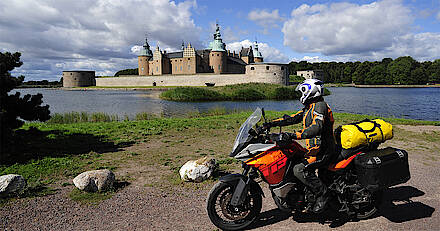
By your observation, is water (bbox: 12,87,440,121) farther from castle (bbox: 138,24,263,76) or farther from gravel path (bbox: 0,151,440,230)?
castle (bbox: 138,24,263,76)

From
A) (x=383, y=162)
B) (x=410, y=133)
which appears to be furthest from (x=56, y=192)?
(x=410, y=133)

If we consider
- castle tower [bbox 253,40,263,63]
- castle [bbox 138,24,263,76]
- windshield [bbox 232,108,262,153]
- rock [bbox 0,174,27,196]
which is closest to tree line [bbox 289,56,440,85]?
castle tower [bbox 253,40,263,63]

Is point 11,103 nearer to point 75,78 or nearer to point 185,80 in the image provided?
point 185,80

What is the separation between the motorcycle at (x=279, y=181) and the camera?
132 inches

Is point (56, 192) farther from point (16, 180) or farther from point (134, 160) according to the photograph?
point (134, 160)

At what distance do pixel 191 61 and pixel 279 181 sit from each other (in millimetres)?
88155

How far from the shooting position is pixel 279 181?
3566 millimetres

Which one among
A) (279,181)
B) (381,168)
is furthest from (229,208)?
(381,168)

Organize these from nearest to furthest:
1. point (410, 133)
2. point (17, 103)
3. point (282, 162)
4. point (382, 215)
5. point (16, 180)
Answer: point (282, 162) < point (382, 215) < point (16, 180) < point (17, 103) < point (410, 133)

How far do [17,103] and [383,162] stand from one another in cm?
910

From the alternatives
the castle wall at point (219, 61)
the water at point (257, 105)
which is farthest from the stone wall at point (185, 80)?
the water at point (257, 105)

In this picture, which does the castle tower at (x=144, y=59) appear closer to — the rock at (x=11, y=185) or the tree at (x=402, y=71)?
the rock at (x=11, y=185)

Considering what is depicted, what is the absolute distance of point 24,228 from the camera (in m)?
3.79

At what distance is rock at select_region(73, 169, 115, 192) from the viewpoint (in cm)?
501
